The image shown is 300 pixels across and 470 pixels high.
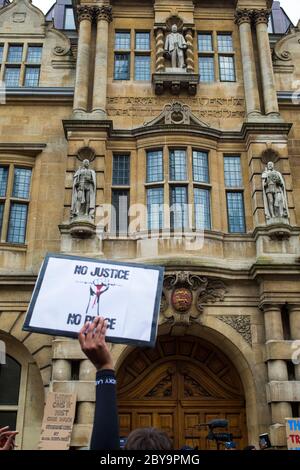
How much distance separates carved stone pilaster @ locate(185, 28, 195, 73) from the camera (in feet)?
51.8

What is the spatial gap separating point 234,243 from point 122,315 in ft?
31.8

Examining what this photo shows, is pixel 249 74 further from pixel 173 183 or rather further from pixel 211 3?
pixel 173 183

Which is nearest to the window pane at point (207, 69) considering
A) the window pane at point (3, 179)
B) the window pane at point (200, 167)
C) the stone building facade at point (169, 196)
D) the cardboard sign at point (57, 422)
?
the stone building facade at point (169, 196)

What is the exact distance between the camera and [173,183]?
1380cm

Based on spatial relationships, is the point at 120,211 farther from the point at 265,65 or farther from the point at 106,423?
the point at 106,423

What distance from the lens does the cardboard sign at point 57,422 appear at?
10609 mm

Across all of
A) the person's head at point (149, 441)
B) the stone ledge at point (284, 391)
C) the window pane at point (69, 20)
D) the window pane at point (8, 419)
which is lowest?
the person's head at point (149, 441)

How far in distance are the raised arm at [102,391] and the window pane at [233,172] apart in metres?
11.7

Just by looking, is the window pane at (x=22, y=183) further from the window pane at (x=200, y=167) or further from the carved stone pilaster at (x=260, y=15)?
the carved stone pilaster at (x=260, y=15)

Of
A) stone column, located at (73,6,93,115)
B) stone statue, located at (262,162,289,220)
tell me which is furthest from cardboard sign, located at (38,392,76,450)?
stone column, located at (73,6,93,115)

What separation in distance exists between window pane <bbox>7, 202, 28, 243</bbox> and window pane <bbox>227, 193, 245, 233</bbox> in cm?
600

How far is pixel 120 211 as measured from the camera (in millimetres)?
13773

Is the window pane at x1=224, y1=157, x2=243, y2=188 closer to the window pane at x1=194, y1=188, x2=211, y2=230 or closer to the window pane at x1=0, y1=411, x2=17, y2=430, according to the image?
the window pane at x1=194, y1=188, x2=211, y2=230
